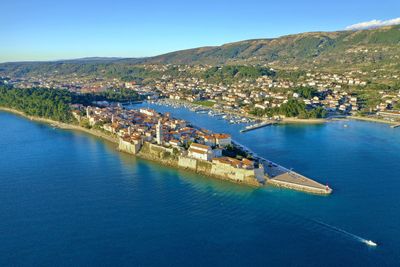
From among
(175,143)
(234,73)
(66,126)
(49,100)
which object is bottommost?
(66,126)

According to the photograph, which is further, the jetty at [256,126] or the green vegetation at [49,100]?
the green vegetation at [49,100]

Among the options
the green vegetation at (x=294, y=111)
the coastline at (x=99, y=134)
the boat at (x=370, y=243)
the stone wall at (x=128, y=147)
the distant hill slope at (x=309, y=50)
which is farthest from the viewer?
the distant hill slope at (x=309, y=50)

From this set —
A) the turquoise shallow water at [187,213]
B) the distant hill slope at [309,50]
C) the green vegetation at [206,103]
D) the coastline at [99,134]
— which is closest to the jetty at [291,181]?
the turquoise shallow water at [187,213]

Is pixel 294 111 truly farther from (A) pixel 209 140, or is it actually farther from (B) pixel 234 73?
(B) pixel 234 73

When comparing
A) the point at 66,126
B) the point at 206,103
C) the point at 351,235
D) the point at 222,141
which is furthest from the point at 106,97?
the point at 351,235

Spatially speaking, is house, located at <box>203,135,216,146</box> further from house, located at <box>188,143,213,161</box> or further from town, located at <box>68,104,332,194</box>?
house, located at <box>188,143,213,161</box>

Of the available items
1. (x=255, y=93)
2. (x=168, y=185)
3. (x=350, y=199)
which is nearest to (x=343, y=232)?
(x=350, y=199)

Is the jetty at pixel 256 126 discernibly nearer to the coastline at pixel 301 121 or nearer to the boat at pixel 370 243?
the coastline at pixel 301 121

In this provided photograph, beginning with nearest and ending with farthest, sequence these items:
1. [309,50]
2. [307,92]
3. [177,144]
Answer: [177,144], [307,92], [309,50]
